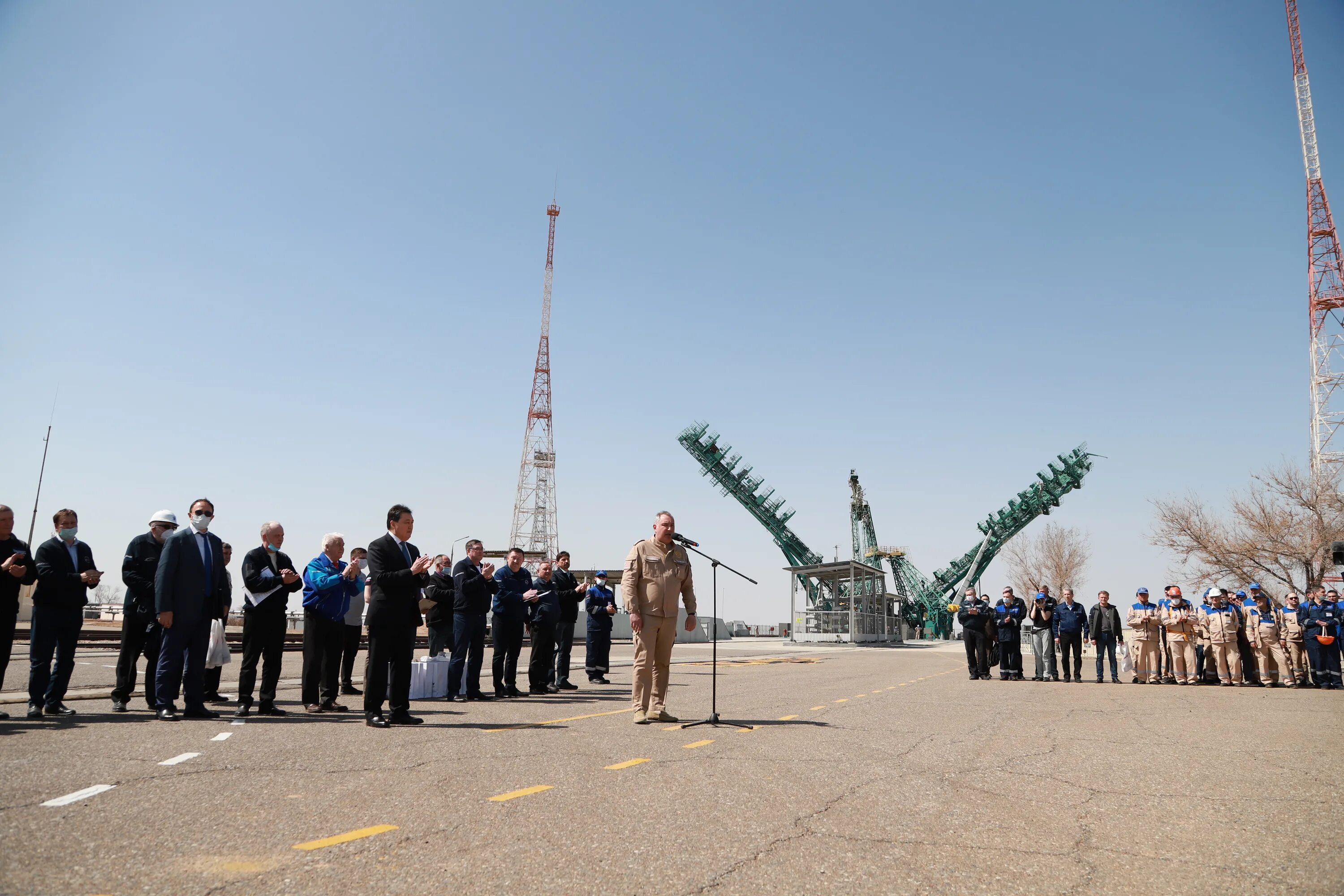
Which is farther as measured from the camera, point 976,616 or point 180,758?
point 976,616

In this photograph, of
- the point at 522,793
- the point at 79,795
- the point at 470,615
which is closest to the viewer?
the point at 79,795

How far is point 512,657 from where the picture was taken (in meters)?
10.6

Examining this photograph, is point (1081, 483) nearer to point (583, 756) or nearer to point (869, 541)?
point (869, 541)

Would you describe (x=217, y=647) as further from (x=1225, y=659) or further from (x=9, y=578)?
(x=1225, y=659)

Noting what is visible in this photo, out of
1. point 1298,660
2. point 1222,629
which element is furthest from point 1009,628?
point 1298,660

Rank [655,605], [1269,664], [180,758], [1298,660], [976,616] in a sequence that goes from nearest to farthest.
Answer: [180,758] → [655,605] → [1298,660] → [1269,664] → [976,616]

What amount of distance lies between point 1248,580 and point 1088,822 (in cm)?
3469

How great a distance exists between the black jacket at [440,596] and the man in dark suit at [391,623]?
2910 mm

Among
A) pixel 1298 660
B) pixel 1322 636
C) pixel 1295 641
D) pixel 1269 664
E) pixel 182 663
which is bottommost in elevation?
pixel 1269 664

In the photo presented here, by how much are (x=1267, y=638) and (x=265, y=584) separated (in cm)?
1741

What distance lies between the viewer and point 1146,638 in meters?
16.3

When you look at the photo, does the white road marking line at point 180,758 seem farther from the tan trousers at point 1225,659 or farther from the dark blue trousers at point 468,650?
the tan trousers at point 1225,659

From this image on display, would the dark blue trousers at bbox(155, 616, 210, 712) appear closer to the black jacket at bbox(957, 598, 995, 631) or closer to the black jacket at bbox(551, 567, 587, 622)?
the black jacket at bbox(551, 567, 587, 622)

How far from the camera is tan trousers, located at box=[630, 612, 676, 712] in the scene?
25.7ft
